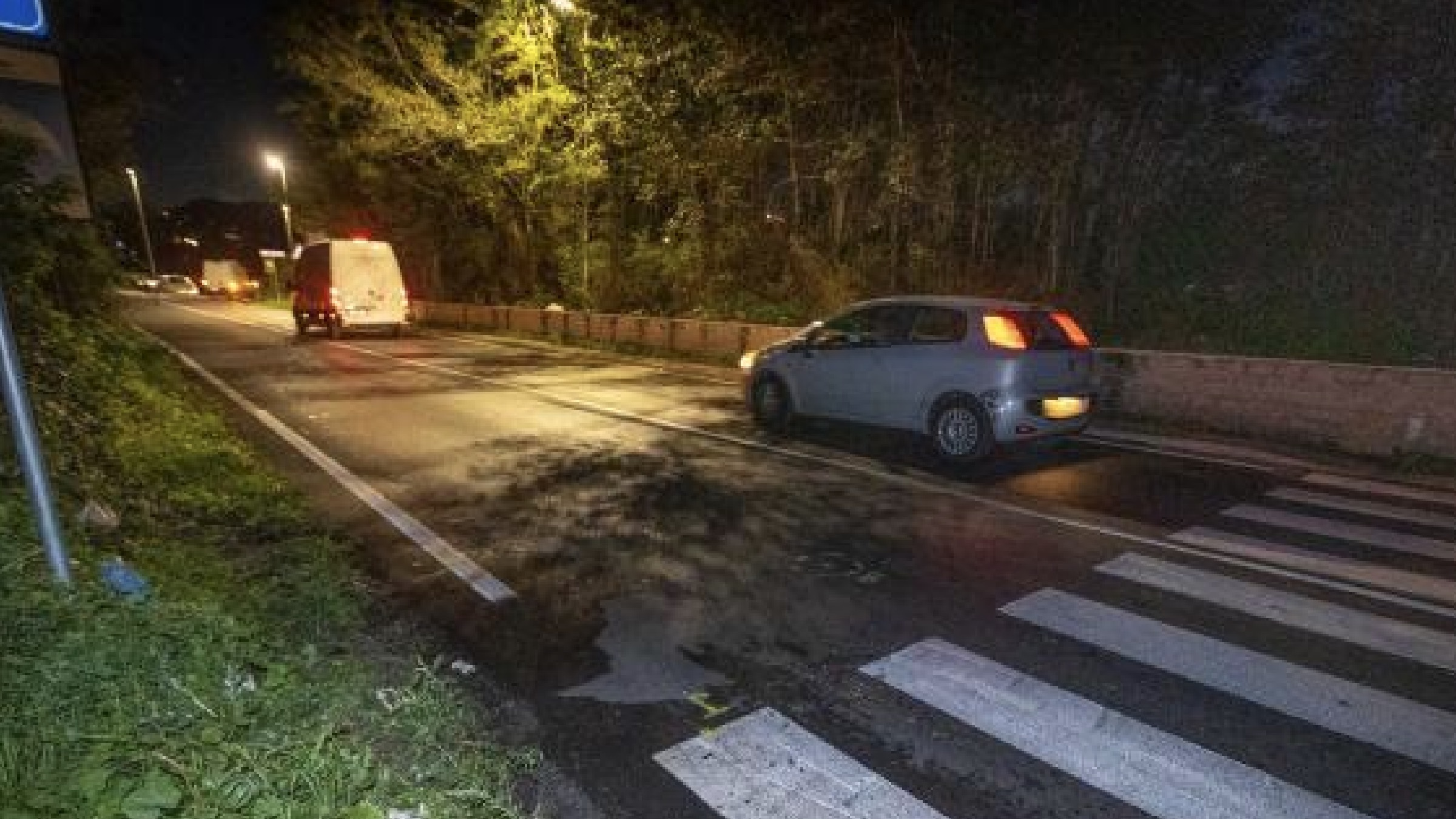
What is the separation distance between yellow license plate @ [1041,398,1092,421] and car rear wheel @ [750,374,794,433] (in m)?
3.05

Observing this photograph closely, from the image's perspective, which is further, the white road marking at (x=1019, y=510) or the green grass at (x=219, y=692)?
the white road marking at (x=1019, y=510)

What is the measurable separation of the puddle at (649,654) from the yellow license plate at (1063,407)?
482 centimetres

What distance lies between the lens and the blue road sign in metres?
2.80

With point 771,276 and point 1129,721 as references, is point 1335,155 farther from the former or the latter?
point 1129,721

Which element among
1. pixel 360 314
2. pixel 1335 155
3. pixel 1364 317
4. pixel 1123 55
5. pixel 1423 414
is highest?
pixel 1123 55

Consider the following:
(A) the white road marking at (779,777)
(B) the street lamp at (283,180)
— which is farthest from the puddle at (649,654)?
(B) the street lamp at (283,180)

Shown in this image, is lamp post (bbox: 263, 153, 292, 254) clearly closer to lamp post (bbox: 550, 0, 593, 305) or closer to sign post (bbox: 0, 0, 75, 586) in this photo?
lamp post (bbox: 550, 0, 593, 305)

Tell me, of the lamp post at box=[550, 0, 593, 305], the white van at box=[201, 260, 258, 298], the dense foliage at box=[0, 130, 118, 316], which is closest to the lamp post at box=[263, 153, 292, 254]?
the white van at box=[201, 260, 258, 298]

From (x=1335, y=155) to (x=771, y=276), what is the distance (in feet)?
35.6

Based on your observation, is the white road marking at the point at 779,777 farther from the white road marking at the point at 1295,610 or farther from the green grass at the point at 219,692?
the white road marking at the point at 1295,610

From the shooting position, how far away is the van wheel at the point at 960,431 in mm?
8156

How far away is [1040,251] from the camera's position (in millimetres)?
15305

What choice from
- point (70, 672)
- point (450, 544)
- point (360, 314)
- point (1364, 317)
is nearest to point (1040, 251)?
point (1364, 317)

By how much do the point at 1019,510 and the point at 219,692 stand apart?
5.76m
